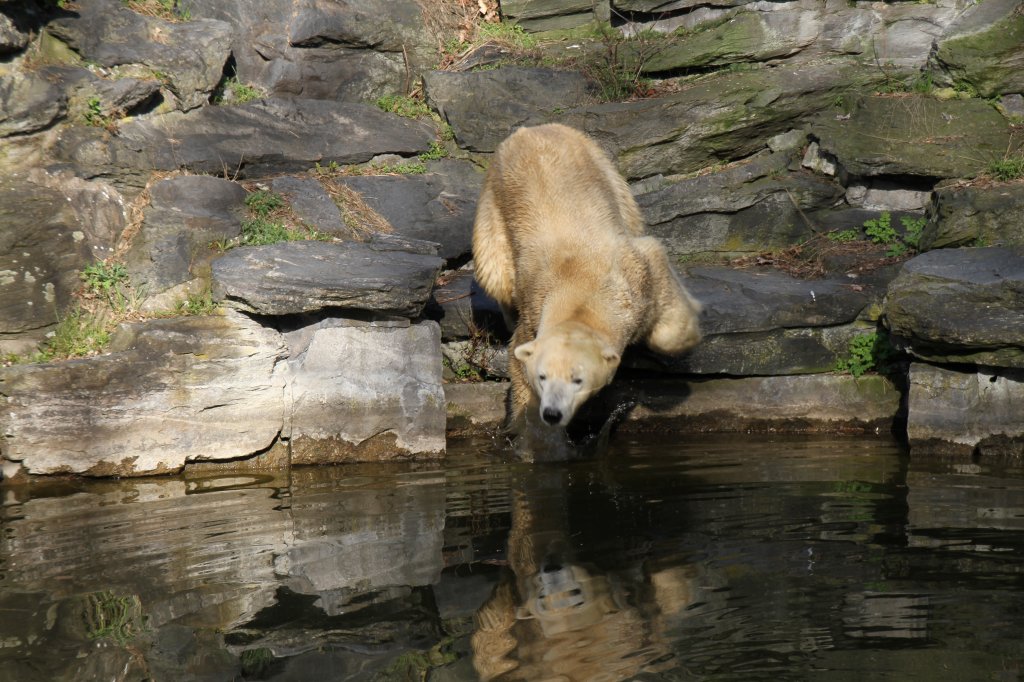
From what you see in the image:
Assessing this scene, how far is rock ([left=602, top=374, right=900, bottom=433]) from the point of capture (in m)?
7.03

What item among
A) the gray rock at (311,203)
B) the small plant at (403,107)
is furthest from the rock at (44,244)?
the small plant at (403,107)

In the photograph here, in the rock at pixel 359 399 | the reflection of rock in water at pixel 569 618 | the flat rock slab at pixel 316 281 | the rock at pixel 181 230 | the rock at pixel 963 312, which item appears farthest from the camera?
the rock at pixel 181 230

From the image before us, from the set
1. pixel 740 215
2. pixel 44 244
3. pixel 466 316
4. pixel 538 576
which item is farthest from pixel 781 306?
pixel 44 244

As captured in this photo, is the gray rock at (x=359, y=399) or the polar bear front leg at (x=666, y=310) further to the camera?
the gray rock at (x=359, y=399)

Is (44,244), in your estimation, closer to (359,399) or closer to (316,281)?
(316,281)

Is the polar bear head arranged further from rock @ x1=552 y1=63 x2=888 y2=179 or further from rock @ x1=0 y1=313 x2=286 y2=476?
rock @ x1=552 y1=63 x2=888 y2=179

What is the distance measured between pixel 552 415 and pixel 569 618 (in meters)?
1.59

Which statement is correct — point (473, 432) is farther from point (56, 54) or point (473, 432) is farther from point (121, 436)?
point (56, 54)

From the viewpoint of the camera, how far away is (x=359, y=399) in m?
6.93

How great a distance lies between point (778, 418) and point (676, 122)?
344 cm

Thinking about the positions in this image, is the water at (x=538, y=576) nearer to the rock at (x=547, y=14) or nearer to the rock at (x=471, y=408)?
the rock at (x=471, y=408)

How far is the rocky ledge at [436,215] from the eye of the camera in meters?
6.61

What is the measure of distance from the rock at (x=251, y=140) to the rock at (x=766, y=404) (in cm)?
370

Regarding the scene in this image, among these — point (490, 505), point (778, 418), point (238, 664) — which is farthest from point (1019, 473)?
point (238, 664)
